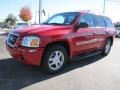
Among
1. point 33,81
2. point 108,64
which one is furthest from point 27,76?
point 108,64

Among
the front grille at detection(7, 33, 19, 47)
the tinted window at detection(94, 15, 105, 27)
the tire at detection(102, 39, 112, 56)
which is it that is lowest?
the tire at detection(102, 39, 112, 56)

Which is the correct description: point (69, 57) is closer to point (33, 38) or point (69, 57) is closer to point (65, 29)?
point (65, 29)

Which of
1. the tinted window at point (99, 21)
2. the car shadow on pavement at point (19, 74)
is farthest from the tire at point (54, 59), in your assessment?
the tinted window at point (99, 21)

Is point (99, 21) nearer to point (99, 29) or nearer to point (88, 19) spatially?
point (99, 29)

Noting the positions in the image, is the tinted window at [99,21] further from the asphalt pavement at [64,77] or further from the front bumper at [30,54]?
Answer: the front bumper at [30,54]

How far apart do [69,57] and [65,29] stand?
0.86m

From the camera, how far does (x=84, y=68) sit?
7113 mm

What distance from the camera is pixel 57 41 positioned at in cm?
615

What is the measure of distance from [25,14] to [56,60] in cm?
4852

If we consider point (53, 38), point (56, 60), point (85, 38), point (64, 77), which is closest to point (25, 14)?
point (85, 38)

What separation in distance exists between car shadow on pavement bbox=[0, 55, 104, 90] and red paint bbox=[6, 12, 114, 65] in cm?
39

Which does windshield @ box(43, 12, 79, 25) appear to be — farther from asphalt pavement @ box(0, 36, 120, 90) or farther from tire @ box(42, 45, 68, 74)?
asphalt pavement @ box(0, 36, 120, 90)

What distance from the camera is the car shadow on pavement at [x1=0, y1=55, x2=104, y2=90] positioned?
531cm

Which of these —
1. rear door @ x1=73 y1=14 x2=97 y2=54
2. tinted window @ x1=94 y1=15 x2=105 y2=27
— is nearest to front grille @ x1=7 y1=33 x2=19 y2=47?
rear door @ x1=73 y1=14 x2=97 y2=54
